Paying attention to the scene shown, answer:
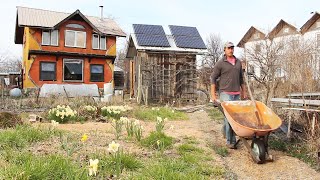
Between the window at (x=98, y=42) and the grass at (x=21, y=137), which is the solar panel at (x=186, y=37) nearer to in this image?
the window at (x=98, y=42)

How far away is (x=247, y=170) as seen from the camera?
4.19 meters

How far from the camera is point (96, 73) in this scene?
78.2 ft

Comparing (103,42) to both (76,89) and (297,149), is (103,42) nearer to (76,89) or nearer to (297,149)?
(76,89)

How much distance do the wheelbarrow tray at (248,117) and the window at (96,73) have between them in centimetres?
1962

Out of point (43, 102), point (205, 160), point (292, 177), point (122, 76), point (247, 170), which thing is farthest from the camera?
point (122, 76)

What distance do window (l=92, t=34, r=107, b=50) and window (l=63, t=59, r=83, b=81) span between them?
1683 millimetres

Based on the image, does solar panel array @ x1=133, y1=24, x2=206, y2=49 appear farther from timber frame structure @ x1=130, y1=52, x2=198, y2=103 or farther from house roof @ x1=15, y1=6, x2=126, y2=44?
house roof @ x1=15, y1=6, x2=126, y2=44

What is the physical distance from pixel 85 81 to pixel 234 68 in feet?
62.1

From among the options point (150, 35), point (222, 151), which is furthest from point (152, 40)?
point (222, 151)

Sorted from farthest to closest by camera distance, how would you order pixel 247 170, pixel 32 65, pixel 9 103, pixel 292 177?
pixel 32 65
pixel 9 103
pixel 247 170
pixel 292 177

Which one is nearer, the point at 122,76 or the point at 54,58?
the point at 54,58

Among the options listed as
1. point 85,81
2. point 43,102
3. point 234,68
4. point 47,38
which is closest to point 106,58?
point 85,81

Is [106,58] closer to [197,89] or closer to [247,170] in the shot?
[197,89]

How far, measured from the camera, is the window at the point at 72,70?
22.7 meters
